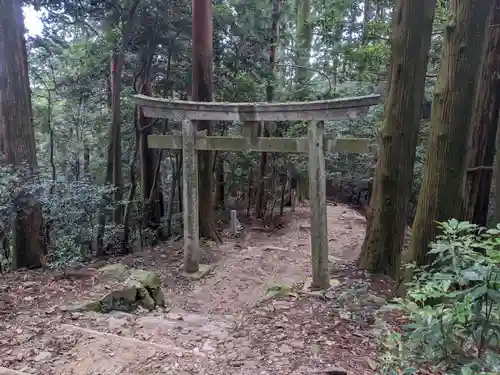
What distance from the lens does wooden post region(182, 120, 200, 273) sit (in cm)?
627

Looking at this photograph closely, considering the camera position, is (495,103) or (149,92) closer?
(495,103)

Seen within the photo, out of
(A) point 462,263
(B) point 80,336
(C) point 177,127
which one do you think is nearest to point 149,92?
(C) point 177,127

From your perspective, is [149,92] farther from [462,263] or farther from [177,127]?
[462,263]

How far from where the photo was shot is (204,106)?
238 inches

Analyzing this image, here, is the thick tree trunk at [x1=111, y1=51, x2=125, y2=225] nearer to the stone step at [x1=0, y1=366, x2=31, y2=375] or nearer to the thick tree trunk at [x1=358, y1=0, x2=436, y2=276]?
the thick tree trunk at [x1=358, y1=0, x2=436, y2=276]

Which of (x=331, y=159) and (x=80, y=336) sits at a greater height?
(x=331, y=159)

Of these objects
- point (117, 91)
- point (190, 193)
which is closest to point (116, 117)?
point (117, 91)

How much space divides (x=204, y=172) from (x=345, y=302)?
5.17 metres

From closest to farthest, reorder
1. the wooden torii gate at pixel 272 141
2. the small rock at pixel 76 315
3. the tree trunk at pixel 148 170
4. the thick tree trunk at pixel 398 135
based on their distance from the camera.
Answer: the small rock at pixel 76 315 < the thick tree trunk at pixel 398 135 < the wooden torii gate at pixel 272 141 < the tree trunk at pixel 148 170

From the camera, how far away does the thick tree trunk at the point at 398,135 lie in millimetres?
4578

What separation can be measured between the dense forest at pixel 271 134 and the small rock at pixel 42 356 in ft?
7.02

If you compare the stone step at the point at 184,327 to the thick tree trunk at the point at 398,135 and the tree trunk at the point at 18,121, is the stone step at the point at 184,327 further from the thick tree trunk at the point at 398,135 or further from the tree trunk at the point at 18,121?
the tree trunk at the point at 18,121

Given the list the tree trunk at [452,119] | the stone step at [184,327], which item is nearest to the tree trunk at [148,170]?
the stone step at [184,327]

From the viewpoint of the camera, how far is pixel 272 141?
5.71m
